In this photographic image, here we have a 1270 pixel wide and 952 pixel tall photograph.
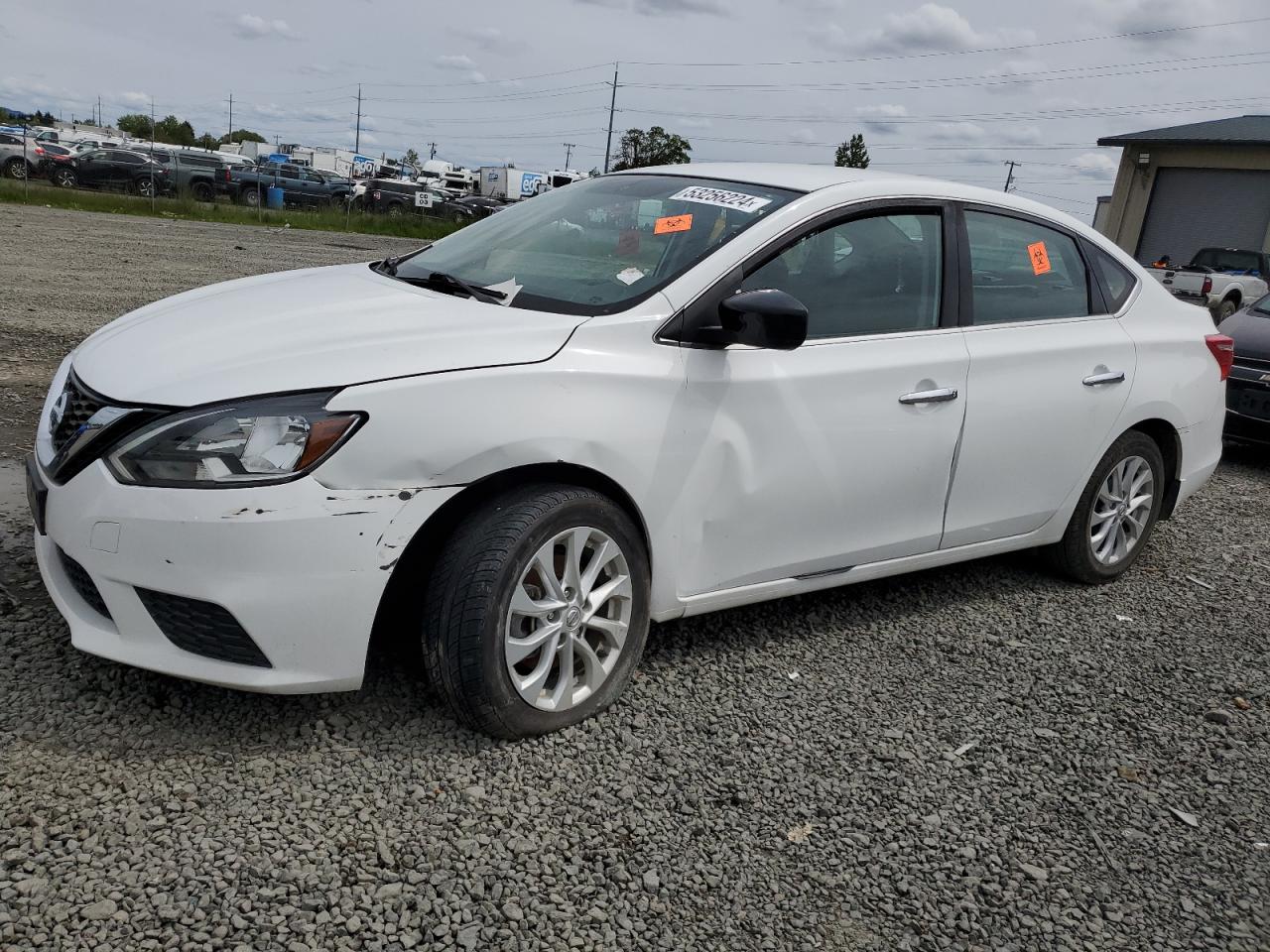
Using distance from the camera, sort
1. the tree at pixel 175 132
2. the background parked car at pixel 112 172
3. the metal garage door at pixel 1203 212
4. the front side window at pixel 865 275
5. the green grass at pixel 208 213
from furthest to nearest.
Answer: the tree at pixel 175 132 → the background parked car at pixel 112 172 → the metal garage door at pixel 1203 212 → the green grass at pixel 208 213 → the front side window at pixel 865 275

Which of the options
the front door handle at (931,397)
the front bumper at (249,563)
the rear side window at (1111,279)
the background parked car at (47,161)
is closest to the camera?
the front bumper at (249,563)

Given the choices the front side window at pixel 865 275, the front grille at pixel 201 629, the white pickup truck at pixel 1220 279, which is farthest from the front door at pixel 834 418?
the white pickup truck at pixel 1220 279

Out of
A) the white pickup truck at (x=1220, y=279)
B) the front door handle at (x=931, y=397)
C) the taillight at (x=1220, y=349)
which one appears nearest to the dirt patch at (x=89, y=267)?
the front door handle at (x=931, y=397)

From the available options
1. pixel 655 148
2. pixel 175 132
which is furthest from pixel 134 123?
pixel 655 148

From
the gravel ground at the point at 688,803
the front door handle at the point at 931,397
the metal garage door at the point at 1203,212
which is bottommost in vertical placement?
the gravel ground at the point at 688,803

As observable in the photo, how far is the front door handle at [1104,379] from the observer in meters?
4.33

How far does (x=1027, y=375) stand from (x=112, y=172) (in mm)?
33294

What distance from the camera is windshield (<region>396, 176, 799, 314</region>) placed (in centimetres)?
335

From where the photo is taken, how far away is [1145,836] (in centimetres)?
295

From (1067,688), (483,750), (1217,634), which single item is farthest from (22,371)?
(1217,634)

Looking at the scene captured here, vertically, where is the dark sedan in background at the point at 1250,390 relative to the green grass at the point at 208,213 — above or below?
above

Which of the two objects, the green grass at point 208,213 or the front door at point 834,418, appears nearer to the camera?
the front door at point 834,418

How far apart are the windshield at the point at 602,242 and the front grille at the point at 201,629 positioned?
4.14ft

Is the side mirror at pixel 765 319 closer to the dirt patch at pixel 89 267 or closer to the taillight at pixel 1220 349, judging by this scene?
the taillight at pixel 1220 349
